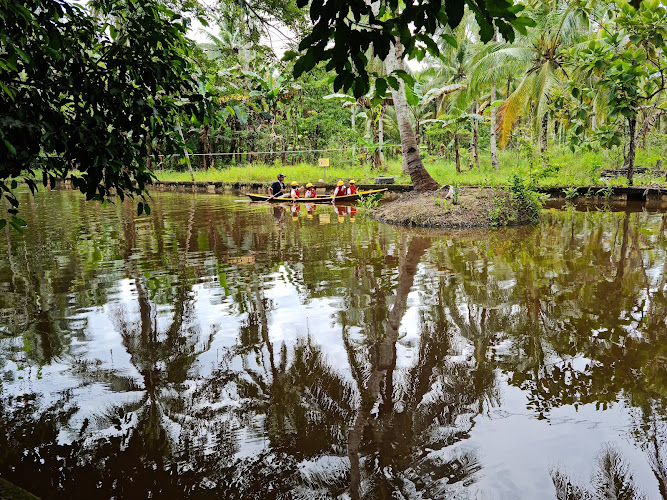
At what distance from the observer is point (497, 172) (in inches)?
738

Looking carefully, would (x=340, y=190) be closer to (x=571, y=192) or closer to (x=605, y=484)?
(x=571, y=192)

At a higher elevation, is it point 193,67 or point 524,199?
point 193,67

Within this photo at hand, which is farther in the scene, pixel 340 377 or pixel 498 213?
pixel 498 213

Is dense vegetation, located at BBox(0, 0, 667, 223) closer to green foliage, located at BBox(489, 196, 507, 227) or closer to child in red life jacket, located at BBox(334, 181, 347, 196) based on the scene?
green foliage, located at BBox(489, 196, 507, 227)

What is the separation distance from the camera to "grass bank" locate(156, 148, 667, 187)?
13.4m

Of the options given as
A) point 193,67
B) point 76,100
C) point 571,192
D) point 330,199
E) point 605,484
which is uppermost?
point 193,67

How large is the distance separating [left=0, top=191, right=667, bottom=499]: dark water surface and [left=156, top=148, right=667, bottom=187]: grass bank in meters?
6.66

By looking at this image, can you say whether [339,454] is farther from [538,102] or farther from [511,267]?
[538,102]

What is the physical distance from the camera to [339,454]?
8.84 ft

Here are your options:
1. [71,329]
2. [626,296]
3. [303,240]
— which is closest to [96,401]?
[71,329]

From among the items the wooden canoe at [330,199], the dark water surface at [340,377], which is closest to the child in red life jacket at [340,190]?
the wooden canoe at [330,199]

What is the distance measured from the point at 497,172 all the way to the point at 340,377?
16.8 meters

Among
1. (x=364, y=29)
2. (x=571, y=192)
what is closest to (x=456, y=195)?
(x=571, y=192)

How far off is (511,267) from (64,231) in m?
9.73
